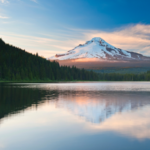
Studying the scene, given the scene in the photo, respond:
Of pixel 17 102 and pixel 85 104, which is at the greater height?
pixel 17 102

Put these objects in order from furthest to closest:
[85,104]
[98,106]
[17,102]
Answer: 1. [17,102]
2. [85,104]
3. [98,106]

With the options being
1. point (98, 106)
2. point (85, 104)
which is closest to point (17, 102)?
point (85, 104)

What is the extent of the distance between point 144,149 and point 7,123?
1031 centimetres

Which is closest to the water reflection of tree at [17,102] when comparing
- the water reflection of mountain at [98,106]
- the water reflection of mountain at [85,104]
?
the water reflection of mountain at [85,104]

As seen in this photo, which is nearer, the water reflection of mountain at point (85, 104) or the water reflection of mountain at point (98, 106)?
the water reflection of mountain at point (98, 106)

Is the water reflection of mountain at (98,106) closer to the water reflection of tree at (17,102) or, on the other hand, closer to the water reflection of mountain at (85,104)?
the water reflection of mountain at (85,104)

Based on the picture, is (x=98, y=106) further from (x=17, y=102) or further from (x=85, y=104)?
(x=17, y=102)

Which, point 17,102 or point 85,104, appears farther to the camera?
point 17,102

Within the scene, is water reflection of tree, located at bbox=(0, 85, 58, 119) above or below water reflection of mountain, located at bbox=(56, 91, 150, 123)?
above

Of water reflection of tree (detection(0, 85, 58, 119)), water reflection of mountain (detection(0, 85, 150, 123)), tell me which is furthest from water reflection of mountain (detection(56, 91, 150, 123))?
water reflection of tree (detection(0, 85, 58, 119))

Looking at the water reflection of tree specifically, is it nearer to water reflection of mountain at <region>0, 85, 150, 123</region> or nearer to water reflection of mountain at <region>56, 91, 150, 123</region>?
water reflection of mountain at <region>0, 85, 150, 123</region>

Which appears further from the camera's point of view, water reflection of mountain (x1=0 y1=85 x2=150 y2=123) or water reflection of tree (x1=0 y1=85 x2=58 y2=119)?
water reflection of tree (x1=0 y1=85 x2=58 y2=119)

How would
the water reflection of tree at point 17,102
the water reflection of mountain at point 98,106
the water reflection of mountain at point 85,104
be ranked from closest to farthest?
the water reflection of mountain at point 98,106 < the water reflection of mountain at point 85,104 < the water reflection of tree at point 17,102

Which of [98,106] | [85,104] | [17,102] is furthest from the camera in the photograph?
[17,102]
